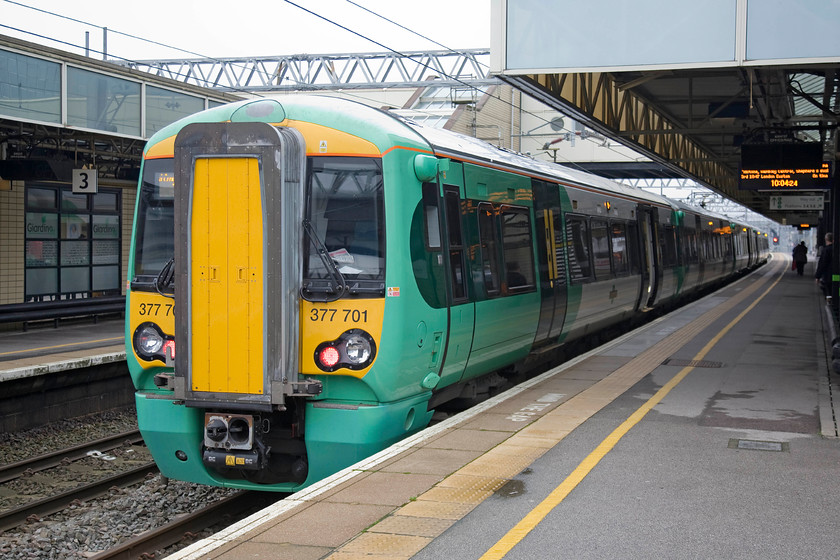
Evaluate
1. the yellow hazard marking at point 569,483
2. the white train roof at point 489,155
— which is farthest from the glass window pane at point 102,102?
the yellow hazard marking at point 569,483

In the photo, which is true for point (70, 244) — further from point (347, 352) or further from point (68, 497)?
point (347, 352)

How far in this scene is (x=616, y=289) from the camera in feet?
47.9

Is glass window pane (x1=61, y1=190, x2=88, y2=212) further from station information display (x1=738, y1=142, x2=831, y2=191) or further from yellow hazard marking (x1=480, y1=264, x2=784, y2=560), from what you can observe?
yellow hazard marking (x1=480, y1=264, x2=784, y2=560)

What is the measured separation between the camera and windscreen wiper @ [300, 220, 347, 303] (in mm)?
6684

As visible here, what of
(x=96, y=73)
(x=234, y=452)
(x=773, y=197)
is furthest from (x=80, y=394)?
(x=773, y=197)

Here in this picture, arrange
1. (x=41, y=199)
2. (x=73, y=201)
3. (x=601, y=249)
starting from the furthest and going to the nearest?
(x=73, y=201)
(x=41, y=199)
(x=601, y=249)

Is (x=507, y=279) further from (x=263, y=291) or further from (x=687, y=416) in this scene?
(x=263, y=291)

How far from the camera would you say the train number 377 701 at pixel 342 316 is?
6.68 m

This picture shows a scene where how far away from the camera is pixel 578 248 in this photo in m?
12.4

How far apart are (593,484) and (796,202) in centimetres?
2392

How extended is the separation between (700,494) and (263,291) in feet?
10.6

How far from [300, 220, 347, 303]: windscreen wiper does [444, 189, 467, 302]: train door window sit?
1440mm

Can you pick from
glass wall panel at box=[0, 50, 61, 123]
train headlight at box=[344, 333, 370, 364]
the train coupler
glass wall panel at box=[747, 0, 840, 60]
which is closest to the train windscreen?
the train coupler

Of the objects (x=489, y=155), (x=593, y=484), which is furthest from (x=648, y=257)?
(x=593, y=484)
